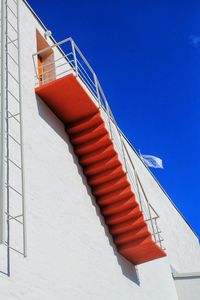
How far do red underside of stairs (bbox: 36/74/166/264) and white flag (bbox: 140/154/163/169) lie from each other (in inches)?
352

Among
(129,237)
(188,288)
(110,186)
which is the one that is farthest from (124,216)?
(188,288)

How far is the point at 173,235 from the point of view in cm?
1600

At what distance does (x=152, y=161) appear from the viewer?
58.6 feet

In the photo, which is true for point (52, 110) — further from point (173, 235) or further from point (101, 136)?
point (173, 235)

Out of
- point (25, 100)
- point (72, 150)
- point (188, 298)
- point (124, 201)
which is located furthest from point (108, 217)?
point (188, 298)

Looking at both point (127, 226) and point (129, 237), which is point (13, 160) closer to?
point (127, 226)

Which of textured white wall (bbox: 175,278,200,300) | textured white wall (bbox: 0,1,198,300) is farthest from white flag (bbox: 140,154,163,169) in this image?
textured white wall (bbox: 0,1,198,300)

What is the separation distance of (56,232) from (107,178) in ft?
8.46

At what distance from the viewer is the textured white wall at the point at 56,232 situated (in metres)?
A: 5.40

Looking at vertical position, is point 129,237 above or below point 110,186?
below

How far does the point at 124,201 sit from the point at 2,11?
4.52 m

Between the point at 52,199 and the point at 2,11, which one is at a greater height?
the point at 2,11

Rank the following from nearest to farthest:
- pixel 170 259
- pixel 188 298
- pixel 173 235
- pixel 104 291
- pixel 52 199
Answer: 1. pixel 52 199
2. pixel 104 291
3. pixel 188 298
4. pixel 170 259
5. pixel 173 235

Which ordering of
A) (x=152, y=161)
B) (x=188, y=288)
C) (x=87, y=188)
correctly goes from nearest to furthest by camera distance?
(x=87, y=188)
(x=188, y=288)
(x=152, y=161)
